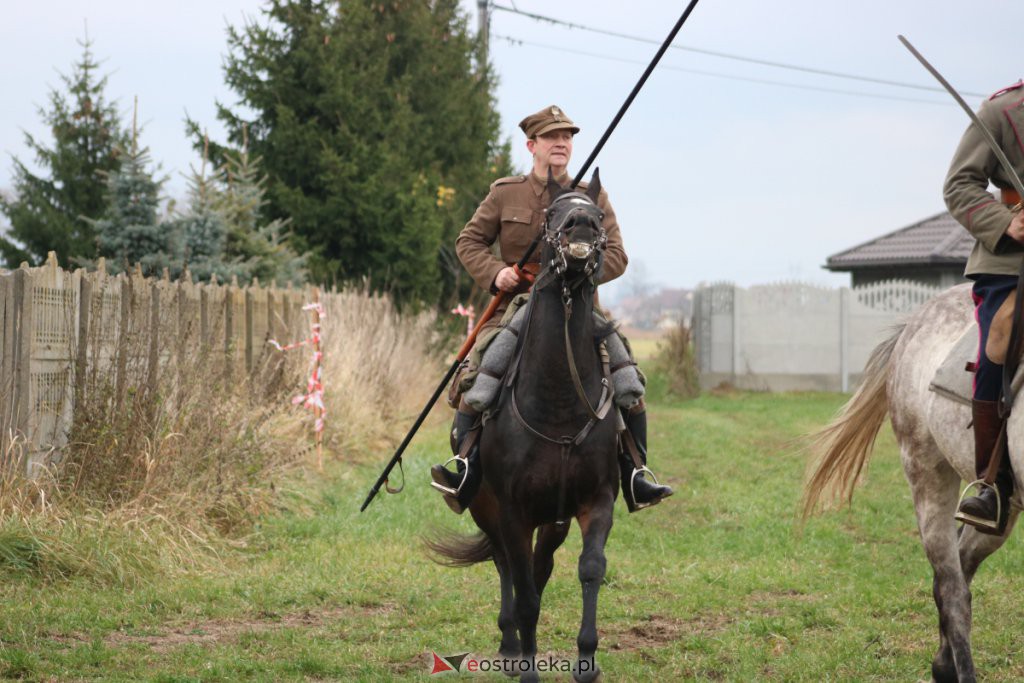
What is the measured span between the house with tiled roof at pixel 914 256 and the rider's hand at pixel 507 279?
85.0ft

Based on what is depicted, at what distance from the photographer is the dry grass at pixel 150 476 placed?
778cm

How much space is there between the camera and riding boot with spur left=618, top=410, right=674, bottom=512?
5.86 meters

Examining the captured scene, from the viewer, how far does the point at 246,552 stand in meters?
9.15

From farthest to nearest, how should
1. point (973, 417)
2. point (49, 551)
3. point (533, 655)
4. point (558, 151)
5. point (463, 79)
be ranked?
point (463, 79), point (49, 551), point (558, 151), point (533, 655), point (973, 417)

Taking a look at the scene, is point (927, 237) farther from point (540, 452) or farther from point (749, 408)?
point (540, 452)

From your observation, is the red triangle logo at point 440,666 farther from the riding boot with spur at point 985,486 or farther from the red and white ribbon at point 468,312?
the red and white ribbon at point 468,312

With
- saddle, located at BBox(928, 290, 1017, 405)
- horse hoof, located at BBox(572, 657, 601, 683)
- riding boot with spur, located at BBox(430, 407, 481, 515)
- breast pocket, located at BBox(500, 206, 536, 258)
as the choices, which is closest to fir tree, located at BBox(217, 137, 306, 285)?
breast pocket, located at BBox(500, 206, 536, 258)

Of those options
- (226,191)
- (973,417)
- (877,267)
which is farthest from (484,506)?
(877,267)

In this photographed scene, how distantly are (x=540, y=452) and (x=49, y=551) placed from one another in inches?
146

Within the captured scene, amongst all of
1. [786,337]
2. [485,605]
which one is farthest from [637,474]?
[786,337]

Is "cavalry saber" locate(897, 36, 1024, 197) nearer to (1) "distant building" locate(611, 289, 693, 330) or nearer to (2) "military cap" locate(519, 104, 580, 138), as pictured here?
(2) "military cap" locate(519, 104, 580, 138)

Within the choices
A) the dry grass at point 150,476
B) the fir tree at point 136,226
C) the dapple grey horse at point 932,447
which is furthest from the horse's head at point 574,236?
the fir tree at point 136,226

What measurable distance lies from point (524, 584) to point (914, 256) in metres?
27.7

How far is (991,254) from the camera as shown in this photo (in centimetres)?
546
